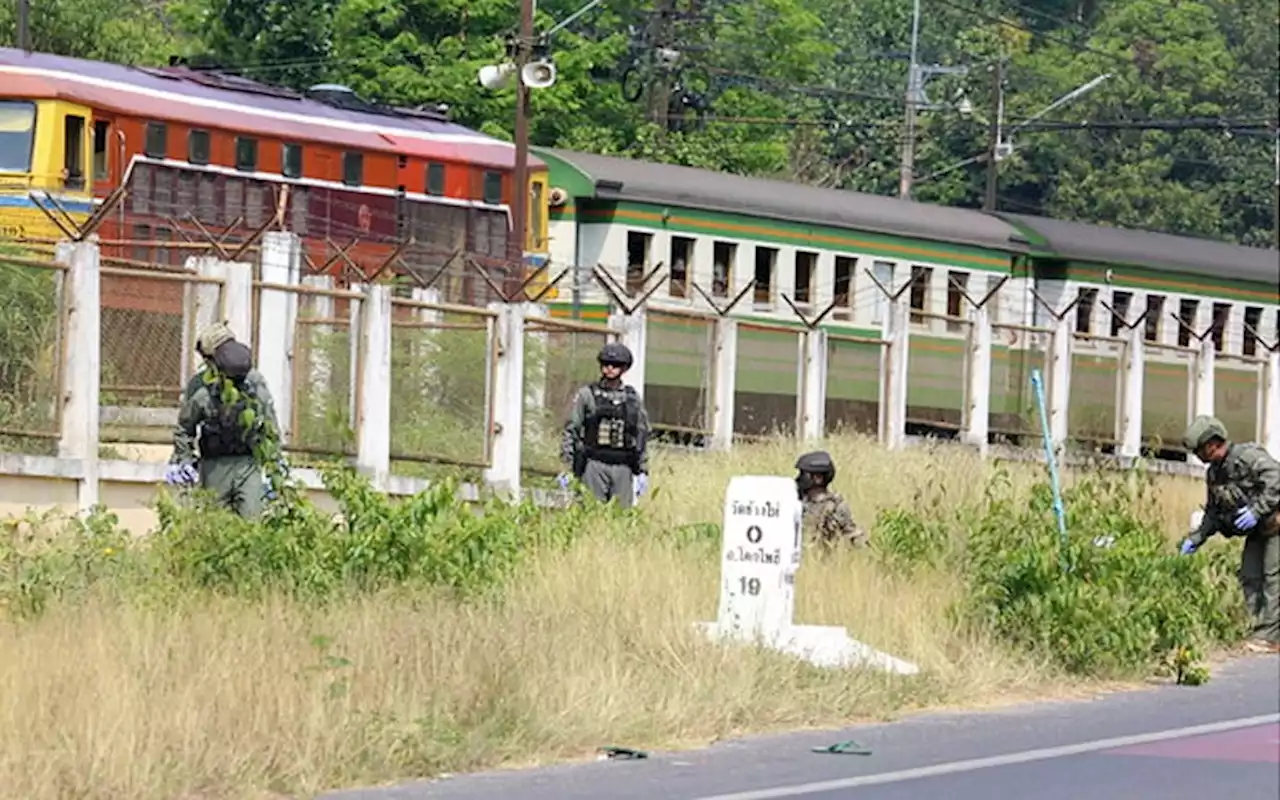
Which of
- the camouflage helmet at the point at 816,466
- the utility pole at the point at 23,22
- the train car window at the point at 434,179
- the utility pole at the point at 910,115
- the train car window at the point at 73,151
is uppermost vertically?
the utility pole at the point at 910,115

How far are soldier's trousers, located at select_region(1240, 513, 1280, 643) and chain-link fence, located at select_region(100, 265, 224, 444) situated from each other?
25.0ft

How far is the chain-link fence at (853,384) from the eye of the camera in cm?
3048

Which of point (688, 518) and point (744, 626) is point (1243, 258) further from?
point (744, 626)

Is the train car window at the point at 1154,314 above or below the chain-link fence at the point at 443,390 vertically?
above

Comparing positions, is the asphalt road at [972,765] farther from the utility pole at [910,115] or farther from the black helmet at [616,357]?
the utility pole at [910,115]

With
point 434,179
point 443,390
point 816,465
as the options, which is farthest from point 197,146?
point 816,465

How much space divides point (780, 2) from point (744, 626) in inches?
1682

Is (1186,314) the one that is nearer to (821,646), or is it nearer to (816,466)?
(816,466)

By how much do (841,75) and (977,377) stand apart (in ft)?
119

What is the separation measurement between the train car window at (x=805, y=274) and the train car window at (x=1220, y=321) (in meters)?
9.15

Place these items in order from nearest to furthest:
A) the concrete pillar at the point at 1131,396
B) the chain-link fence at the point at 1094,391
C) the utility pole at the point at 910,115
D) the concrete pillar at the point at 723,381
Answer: the concrete pillar at the point at 723,381
the chain-link fence at the point at 1094,391
the concrete pillar at the point at 1131,396
the utility pole at the point at 910,115

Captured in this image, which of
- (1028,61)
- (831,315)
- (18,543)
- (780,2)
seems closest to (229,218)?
(831,315)

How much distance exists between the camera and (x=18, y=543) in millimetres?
15805

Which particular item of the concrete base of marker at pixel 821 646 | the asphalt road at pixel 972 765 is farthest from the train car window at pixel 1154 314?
the concrete base of marker at pixel 821 646
